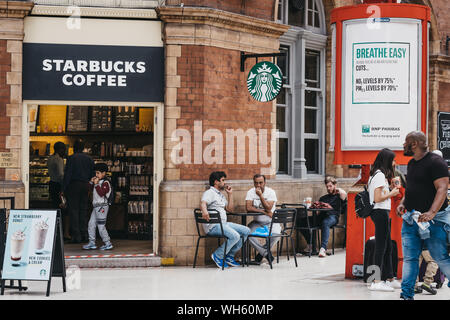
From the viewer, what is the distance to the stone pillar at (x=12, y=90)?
11.7 m

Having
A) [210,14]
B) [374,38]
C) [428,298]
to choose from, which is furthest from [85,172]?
[428,298]

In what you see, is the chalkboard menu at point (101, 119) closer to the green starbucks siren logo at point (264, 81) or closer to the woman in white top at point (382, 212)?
the green starbucks siren logo at point (264, 81)

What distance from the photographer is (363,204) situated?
382 inches

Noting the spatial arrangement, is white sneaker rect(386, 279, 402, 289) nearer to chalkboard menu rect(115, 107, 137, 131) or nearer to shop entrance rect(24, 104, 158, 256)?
shop entrance rect(24, 104, 158, 256)

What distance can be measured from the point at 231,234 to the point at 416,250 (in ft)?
Result: 12.6

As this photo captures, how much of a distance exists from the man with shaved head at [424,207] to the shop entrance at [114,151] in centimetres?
675

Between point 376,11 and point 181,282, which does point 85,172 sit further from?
point 376,11

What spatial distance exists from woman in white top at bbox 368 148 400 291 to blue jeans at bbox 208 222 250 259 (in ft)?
9.10

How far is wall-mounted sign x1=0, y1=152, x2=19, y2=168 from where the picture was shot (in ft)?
38.3

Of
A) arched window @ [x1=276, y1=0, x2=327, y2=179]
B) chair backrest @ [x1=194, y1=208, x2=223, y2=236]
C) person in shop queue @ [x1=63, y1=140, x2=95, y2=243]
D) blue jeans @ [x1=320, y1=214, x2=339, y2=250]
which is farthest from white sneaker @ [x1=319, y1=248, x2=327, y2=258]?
person in shop queue @ [x1=63, y1=140, x2=95, y2=243]

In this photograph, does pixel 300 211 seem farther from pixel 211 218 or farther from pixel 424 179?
pixel 424 179

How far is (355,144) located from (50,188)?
655 centimetres

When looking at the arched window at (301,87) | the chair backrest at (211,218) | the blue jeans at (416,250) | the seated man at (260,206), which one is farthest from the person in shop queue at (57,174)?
the blue jeans at (416,250)

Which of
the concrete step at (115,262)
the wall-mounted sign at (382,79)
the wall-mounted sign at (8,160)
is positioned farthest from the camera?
the concrete step at (115,262)
